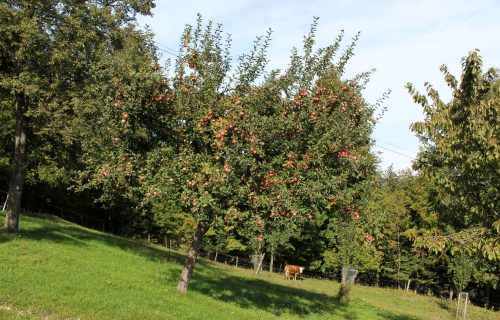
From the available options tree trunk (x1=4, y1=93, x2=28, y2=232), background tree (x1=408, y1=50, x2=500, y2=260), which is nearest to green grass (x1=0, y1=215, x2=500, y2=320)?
tree trunk (x1=4, y1=93, x2=28, y2=232)

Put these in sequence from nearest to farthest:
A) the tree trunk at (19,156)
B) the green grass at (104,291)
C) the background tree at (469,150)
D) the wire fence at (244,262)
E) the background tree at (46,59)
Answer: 1. the background tree at (469,150)
2. the green grass at (104,291)
3. the background tree at (46,59)
4. the tree trunk at (19,156)
5. the wire fence at (244,262)

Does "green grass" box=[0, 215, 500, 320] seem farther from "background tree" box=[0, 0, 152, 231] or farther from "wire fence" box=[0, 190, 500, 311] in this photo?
"wire fence" box=[0, 190, 500, 311]

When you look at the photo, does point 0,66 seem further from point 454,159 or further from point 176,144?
point 454,159

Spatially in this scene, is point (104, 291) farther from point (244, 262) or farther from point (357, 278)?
point (357, 278)

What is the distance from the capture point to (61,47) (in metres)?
16.8

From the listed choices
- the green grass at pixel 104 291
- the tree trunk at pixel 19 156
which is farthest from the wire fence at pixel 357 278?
the tree trunk at pixel 19 156

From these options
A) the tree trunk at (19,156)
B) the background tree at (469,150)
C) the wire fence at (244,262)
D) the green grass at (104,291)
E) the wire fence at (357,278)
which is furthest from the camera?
the wire fence at (357,278)

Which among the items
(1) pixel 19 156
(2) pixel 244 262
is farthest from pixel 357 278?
(1) pixel 19 156

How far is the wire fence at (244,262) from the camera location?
43719 millimetres

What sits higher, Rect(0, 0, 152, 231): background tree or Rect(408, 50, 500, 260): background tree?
Rect(0, 0, 152, 231): background tree

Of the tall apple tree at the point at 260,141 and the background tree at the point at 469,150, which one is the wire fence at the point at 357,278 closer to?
the tall apple tree at the point at 260,141

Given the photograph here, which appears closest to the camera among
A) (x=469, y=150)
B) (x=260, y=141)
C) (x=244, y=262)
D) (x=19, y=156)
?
(x=469, y=150)

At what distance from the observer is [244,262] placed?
45312 millimetres

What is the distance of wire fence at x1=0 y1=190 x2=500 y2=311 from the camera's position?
43719 mm
